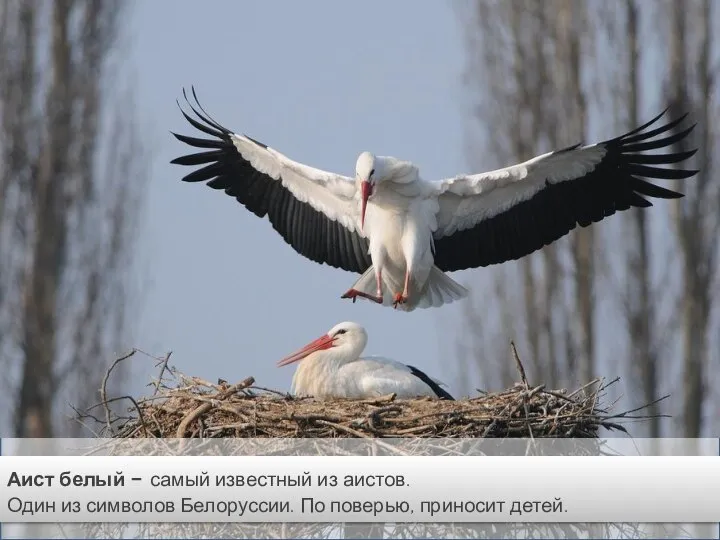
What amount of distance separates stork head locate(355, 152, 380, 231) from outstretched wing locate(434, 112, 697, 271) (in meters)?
0.33

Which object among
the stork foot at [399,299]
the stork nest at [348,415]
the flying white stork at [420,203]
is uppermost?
the flying white stork at [420,203]

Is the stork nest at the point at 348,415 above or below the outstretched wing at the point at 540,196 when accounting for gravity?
below

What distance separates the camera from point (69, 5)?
343 inches

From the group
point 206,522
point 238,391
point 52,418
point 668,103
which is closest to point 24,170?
point 52,418

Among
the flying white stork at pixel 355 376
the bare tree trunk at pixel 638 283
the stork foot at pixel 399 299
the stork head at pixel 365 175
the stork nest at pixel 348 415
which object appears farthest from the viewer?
the bare tree trunk at pixel 638 283

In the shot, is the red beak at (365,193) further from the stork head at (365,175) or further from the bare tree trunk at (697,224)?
the bare tree trunk at (697,224)

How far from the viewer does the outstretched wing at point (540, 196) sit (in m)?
5.75

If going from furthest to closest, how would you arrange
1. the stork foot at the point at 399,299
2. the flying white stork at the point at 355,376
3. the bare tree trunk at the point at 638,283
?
the bare tree trunk at the point at 638,283 < the stork foot at the point at 399,299 < the flying white stork at the point at 355,376

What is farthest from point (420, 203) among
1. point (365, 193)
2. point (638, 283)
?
point (638, 283)

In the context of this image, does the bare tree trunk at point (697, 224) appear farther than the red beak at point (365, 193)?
Yes

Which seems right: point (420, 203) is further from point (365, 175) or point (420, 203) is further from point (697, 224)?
point (697, 224)

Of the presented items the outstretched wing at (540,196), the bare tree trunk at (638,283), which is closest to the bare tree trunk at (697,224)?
the bare tree trunk at (638,283)

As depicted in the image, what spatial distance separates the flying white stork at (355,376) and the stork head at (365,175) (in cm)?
69

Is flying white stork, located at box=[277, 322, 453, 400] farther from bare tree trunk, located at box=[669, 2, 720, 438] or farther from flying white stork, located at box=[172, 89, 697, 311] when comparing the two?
bare tree trunk, located at box=[669, 2, 720, 438]
